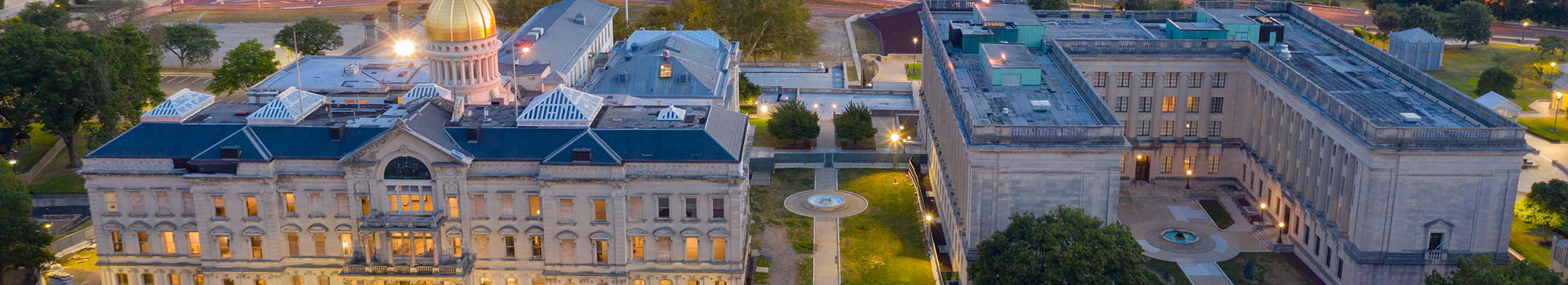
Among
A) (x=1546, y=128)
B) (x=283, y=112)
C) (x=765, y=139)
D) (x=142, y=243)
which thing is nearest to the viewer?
(x=142, y=243)

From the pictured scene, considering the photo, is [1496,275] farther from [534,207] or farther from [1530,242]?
[534,207]

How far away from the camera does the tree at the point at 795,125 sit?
132m

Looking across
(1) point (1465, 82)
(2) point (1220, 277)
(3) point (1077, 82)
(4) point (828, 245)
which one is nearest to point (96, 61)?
(4) point (828, 245)

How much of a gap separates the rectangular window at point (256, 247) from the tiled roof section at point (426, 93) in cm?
1656

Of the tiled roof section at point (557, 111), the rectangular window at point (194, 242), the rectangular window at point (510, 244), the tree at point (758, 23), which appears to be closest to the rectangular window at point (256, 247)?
the rectangular window at point (194, 242)

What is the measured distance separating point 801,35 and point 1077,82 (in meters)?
97.0

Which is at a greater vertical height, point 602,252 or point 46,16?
point 46,16

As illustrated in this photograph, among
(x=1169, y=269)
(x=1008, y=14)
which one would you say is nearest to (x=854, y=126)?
(x=1008, y=14)

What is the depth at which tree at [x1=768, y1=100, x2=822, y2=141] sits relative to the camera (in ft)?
435

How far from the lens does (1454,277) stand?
7538 centimetres

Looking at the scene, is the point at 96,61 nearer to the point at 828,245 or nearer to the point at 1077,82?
the point at 828,245

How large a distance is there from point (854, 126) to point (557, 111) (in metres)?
53.7

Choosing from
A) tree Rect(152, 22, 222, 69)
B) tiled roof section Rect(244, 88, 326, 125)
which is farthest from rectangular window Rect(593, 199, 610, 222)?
tree Rect(152, 22, 222, 69)

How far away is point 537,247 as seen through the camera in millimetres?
84500
